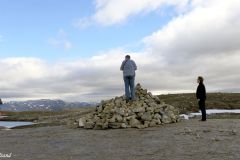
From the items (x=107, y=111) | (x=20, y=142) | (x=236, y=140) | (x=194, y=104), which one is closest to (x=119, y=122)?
(x=107, y=111)

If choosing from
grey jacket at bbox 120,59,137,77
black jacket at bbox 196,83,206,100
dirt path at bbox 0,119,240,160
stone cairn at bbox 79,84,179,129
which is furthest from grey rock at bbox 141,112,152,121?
black jacket at bbox 196,83,206,100

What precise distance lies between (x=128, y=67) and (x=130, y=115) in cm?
350

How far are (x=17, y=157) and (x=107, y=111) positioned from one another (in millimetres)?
10498

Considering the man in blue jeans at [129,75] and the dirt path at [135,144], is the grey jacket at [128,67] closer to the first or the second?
the man in blue jeans at [129,75]

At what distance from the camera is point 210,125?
22828mm

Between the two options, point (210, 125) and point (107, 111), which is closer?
point (210, 125)

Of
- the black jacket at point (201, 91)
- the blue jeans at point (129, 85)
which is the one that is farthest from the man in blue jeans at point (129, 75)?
the black jacket at point (201, 91)

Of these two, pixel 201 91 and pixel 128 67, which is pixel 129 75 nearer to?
pixel 128 67

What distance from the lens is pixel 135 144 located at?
17.4 metres

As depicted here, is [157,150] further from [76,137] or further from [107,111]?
[107,111]

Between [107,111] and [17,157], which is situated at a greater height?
[107,111]

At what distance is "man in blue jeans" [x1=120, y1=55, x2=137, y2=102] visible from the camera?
26531 millimetres

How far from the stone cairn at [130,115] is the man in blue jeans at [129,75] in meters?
0.51

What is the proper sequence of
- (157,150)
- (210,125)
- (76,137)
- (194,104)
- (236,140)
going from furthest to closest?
(194,104) < (210,125) < (76,137) < (236,140) < (157,150)
